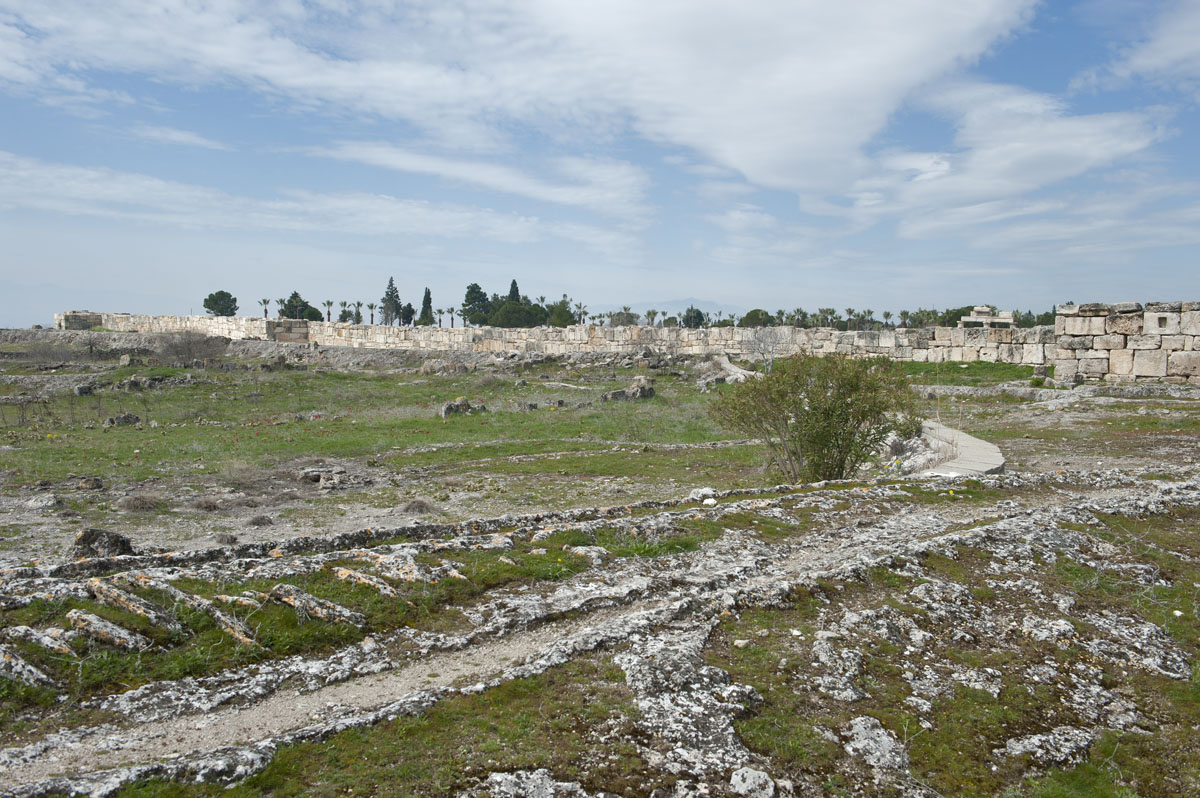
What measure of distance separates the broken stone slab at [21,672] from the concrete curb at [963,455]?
40.0 ft

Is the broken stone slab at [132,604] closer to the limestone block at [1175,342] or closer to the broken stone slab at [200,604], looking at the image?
the broken stone slab at [200,604]

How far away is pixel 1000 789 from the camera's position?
4.07 metres

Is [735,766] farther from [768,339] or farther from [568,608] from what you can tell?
[768,339]

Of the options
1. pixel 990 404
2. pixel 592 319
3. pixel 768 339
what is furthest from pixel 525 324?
pixel 990 404

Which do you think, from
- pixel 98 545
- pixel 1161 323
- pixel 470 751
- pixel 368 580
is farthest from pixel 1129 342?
pixel 98 545

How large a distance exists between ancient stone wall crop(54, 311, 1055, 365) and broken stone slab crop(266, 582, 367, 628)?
12376mm

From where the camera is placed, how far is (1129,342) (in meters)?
25.7

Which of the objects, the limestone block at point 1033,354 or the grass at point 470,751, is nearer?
the grass at point 470,751

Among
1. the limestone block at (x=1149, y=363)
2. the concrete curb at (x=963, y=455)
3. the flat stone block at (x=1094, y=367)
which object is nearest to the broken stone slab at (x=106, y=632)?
the concrete curb at (x=963, y=455)

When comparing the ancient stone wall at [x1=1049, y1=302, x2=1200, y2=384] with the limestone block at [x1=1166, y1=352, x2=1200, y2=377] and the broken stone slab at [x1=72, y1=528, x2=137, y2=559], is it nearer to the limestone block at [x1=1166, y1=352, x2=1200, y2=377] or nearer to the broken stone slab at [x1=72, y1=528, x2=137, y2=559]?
the limestone block at [x1=1166, y1=352, x2=1200, y2=377]

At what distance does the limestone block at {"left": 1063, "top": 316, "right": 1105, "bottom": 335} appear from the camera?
26.2m

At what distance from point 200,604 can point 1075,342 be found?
1179 inches

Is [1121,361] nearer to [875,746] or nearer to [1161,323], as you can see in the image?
[1161,323]

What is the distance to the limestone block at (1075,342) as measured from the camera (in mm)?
26422
